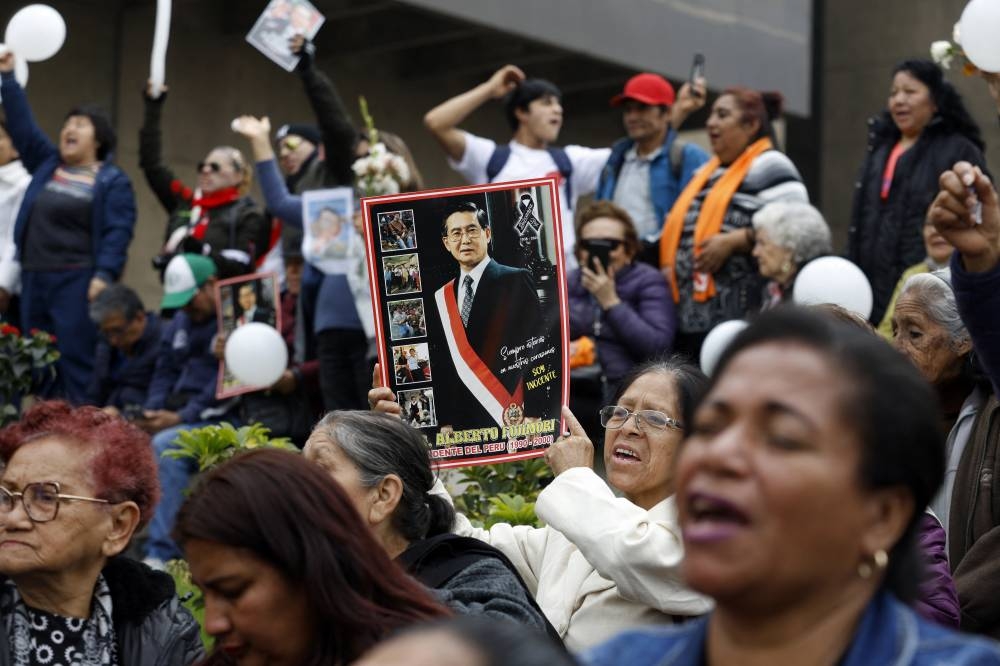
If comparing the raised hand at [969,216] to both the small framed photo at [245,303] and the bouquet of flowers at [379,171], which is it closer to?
the bouquet of flowers at [379,171]

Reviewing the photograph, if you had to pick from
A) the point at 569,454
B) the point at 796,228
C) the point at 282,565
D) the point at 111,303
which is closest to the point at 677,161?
the point at 796,228

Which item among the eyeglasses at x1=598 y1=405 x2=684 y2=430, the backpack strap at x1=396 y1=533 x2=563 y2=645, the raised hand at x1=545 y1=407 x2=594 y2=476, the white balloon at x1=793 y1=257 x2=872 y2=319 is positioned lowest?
A: the backpack strap at x1=396 y1=533 x2=563 y2=645

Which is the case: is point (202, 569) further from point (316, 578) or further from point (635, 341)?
point (635, 341)

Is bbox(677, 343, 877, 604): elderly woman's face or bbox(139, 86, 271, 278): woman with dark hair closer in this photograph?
Result: bbox(677, 343, 877, 604): elderly woman's face

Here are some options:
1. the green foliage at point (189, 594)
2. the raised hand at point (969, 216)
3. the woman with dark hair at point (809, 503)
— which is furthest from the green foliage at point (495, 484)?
the woman with dark hair at point (809, 503)

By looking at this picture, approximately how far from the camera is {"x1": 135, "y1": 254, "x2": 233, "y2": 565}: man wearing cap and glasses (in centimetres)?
934

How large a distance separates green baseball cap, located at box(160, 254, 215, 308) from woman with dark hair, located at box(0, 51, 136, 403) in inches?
16.4

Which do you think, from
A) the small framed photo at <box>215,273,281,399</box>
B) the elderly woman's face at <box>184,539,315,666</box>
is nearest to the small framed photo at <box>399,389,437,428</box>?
the elderly woman's face at <box>184,539,315,666</box>

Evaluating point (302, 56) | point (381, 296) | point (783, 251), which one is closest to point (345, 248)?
point (302, 56)

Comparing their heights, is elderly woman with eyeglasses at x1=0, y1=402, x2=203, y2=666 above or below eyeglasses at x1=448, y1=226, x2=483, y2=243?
below

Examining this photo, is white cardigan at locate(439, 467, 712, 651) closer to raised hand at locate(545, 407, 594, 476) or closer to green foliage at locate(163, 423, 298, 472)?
raised hand at locate(545, 407, 594, 476)

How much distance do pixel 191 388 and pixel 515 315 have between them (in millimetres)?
5035

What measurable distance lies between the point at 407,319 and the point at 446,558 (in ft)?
2.95

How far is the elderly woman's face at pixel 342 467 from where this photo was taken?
4227 millimetres
